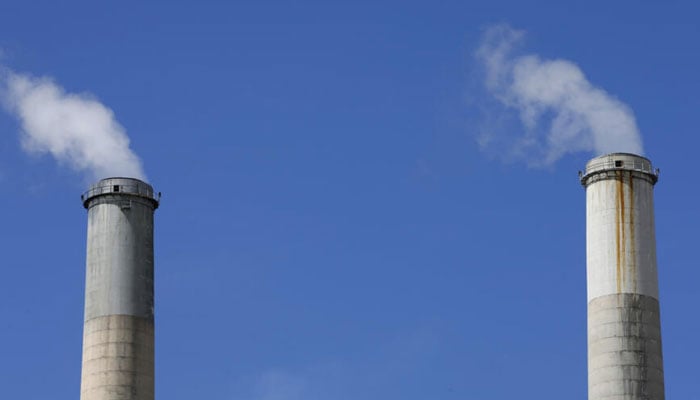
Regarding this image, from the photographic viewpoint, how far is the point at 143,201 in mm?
64938

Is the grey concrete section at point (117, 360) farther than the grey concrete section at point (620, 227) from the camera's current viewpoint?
Yes

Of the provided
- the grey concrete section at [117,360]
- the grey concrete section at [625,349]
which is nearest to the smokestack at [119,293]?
the grey concrete section at [117,360]

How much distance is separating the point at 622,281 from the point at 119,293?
1868 cm

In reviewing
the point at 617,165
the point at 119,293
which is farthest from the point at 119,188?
the point at 617,165

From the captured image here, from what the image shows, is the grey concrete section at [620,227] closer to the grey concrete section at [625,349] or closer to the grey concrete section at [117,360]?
the grey concrete section at [625,349]

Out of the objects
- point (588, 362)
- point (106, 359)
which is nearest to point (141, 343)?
point (106, 359)

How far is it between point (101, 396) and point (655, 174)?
22067mm

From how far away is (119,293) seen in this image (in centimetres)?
6275

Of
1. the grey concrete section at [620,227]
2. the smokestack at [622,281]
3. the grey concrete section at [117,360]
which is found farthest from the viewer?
the grey concrete section at [117,360]

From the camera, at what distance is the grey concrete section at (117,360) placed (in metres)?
61.5

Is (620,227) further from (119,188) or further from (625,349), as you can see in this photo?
(119,188)

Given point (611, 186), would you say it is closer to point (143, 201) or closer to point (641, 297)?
point (641, 297)

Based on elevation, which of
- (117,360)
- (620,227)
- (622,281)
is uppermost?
(620,227)

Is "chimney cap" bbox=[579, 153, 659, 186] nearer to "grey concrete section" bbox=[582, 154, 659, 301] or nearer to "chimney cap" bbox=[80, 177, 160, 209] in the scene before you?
"grey concrete section" bbox=[582, 154, 659, 301]
